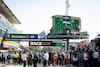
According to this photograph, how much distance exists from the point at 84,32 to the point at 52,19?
Result: 743 centimetres

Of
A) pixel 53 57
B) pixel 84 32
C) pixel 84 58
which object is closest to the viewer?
pixel 84 58

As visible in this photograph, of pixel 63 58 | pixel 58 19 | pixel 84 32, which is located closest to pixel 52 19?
pixel 58 19

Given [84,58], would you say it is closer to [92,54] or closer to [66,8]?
[92,54]

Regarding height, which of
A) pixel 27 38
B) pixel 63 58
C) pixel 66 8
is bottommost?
pixel 63 58

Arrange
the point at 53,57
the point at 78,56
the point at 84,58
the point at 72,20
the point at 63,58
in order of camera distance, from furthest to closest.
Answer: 1. the point at 72,20
2. the point at 63,58
3. the point at 53,57
4. the point at 78,56
5. the point at 84,58

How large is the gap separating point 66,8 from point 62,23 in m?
19.4

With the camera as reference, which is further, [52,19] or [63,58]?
[52,19]

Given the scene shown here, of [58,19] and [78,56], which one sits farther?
[58,19]

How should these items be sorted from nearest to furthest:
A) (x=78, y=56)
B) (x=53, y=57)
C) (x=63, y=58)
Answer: (x=78, y=56)
(x=53, y=57)
(x=63, y=58)

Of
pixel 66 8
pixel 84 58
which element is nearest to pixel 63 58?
pixel 84 58

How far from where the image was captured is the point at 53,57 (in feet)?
65.0

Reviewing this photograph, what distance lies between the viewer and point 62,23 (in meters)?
36.8

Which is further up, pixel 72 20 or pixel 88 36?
pixel 72 20

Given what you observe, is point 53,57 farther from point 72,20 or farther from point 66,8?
point 66,8
